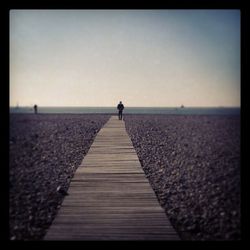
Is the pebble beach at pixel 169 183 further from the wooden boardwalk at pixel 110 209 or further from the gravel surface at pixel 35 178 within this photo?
the wooden boardwalk at pixel 110 209

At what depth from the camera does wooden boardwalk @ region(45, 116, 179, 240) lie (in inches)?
172

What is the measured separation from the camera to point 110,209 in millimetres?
5156

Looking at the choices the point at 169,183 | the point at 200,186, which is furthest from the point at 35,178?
the point at 200,186

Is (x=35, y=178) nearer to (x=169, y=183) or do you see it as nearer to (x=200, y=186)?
(x=169, y=183)

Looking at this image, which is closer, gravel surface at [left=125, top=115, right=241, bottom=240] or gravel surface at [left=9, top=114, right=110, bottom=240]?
gravel surface at [left=125, top=115, right=241, bottom=240]


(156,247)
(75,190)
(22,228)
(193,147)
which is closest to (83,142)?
(193,147)

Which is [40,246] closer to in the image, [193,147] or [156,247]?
[156,247]

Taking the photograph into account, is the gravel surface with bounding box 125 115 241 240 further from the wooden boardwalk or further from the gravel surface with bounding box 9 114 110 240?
the gravel surface with bounding box 9 114 110 240

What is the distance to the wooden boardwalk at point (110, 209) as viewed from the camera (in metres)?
4.38

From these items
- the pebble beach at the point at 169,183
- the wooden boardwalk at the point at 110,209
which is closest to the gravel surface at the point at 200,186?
the pebble beach at the point at 169,183

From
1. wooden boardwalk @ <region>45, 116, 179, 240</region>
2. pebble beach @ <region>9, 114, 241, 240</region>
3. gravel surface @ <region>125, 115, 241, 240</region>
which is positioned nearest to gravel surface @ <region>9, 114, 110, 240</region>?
pebble beach @ <region>9, 114, 241, 240</region>

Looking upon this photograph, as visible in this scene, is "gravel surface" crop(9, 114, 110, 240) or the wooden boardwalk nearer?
the wooden boardwalk

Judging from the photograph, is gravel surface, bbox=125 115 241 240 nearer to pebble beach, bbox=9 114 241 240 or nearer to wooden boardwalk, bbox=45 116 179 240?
pebble beach, bbox=9 114 241 240
